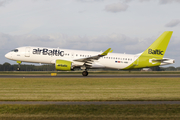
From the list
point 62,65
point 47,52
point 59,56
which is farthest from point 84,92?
point 47,52

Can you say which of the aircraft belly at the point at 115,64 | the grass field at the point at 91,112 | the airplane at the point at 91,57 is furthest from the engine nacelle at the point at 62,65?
→ the grass field at the point at 91,112

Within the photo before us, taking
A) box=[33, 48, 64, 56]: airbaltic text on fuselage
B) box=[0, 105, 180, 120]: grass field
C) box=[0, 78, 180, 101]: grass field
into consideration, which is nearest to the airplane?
box=[33, 48, 64, 56]: airbaltic text on fuselage

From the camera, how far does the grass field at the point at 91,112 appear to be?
10023 mm

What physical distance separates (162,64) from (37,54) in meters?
22.8

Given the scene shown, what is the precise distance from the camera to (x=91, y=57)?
37312mm

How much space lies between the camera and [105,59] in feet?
133

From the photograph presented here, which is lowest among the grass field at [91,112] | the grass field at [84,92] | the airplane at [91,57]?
the grass field at [91,112]

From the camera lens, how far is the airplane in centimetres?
3819

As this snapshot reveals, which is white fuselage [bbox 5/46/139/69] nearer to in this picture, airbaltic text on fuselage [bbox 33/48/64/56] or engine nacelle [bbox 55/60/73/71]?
airbaltic text on fuselage [bbox 33/48/64/56]

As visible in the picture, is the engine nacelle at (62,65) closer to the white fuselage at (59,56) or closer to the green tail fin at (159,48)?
the white fuselage at (59,56)

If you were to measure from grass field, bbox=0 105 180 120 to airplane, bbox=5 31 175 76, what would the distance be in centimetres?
2484

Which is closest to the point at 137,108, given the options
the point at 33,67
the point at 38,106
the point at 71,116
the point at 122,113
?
the point at 122,113

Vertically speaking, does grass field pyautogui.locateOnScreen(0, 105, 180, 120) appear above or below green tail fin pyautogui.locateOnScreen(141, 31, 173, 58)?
below

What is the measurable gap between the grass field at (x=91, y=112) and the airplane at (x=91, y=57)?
81.5 feet
